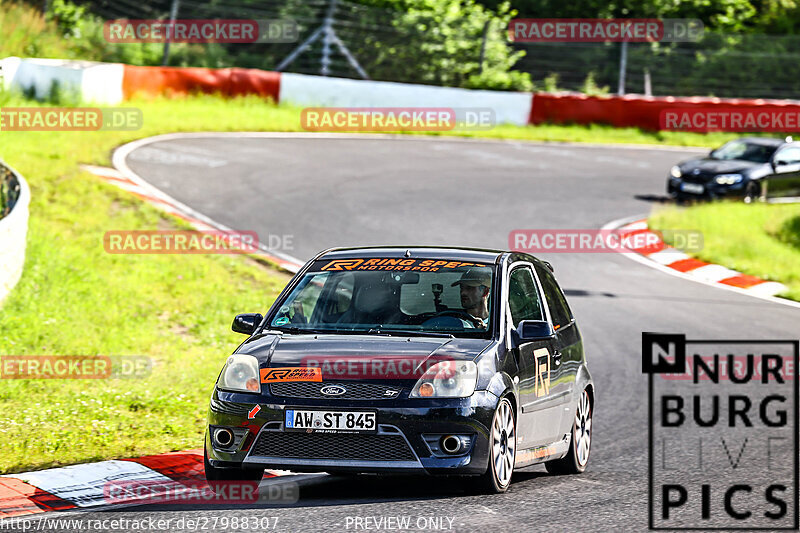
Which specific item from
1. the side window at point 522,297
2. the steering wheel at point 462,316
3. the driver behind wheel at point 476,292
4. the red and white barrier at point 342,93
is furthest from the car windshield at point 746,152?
the steering wheel at point 462,316

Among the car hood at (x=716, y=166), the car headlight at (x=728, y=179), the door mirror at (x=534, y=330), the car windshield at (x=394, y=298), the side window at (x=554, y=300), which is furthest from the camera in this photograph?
the car hood at (x=716, y=166)

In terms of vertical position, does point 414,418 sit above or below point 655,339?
above

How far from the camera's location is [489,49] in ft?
111

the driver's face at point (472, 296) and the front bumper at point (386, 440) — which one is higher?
the driver's face at point (472, 296)

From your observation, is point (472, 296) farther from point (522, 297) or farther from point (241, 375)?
point (241, 375)

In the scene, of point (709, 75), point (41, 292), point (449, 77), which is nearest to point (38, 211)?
point (41, 292)

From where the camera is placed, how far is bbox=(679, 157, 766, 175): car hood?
76.4ft

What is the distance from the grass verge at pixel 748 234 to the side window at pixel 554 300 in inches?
352

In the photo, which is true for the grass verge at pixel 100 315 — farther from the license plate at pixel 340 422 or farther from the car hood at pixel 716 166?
the car hood at pixel 716 166

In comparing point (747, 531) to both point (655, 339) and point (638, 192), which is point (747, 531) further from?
point (638, 192)

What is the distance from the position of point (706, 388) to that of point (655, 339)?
94.0 inches

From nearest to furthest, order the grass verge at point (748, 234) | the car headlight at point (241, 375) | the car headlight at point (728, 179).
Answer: the car headlight at point (241, 375) < the grass verge at point (748, 234) < the car headlight at point (728, 179)

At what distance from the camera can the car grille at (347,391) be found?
665 centimetres

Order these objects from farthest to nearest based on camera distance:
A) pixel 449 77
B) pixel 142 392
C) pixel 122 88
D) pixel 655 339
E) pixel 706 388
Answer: pixel 449 77
pixel 122 88
pixel 655 339
pixel 706 388
pixel 142 392
